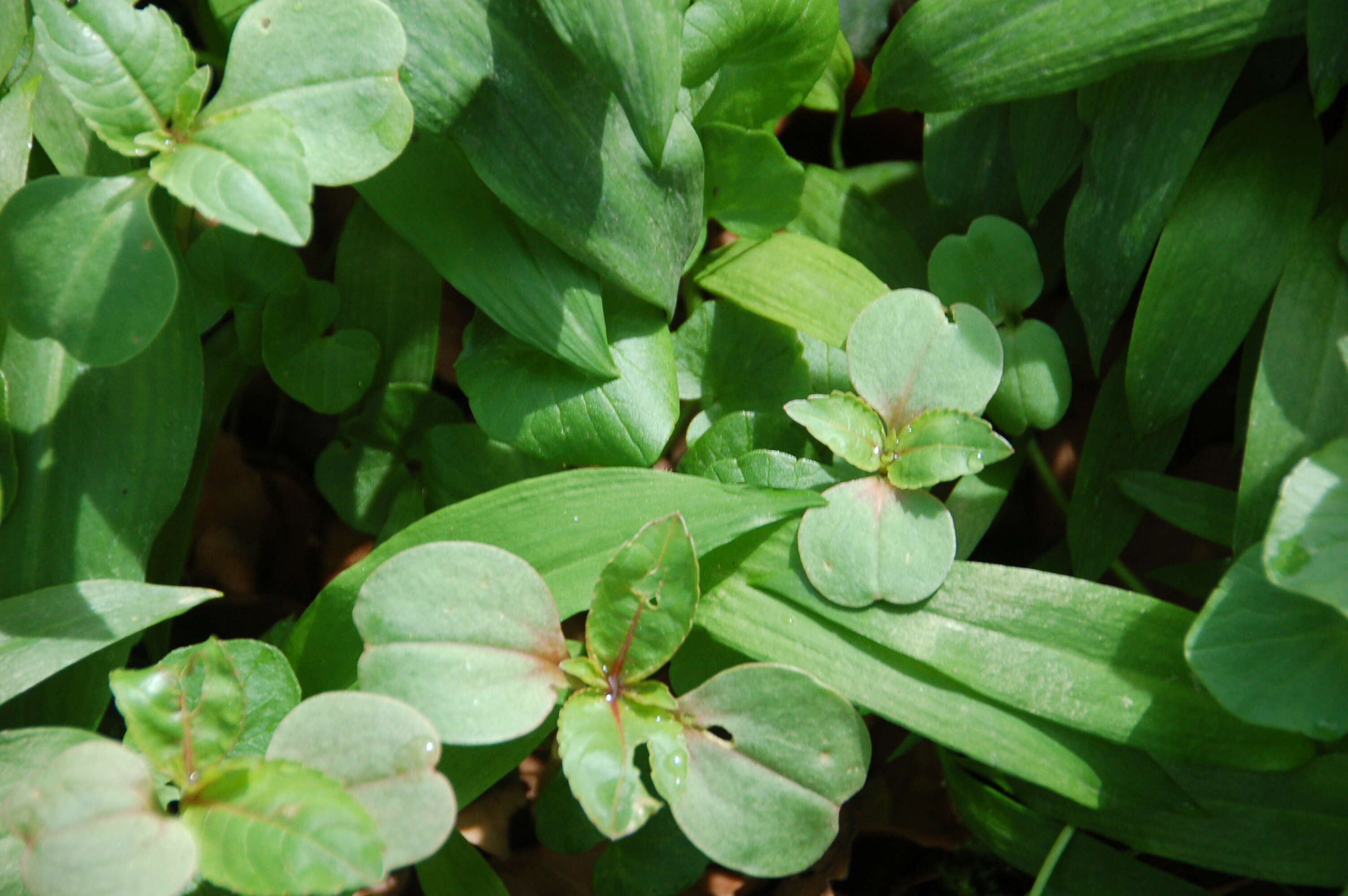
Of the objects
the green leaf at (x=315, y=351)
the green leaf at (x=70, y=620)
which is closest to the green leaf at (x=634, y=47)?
the green leaf at (x=315, y=351)

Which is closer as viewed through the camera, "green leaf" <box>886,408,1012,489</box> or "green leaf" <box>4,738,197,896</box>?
"green leaf" <box>4,738,197,896</box>

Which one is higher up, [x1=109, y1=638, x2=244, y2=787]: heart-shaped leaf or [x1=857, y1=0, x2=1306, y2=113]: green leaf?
[x1=857, y1=0, x2=1306, y2=113]: green leaf

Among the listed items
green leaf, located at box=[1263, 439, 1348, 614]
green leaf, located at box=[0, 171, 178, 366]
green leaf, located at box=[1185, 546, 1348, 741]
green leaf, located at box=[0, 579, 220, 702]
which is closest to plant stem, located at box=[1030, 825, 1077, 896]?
green leaf, located at box=[1185, 546, 1348, 741]

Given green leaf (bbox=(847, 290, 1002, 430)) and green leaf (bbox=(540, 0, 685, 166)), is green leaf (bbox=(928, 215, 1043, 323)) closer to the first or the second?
green leaf (bbox=(847, 290, 1002, 430))

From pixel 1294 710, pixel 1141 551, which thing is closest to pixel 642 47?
pixel 1294 710

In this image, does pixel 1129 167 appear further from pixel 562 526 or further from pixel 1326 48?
pixel 562 526

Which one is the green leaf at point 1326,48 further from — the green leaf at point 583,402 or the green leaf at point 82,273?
the green leaf at point 82,273

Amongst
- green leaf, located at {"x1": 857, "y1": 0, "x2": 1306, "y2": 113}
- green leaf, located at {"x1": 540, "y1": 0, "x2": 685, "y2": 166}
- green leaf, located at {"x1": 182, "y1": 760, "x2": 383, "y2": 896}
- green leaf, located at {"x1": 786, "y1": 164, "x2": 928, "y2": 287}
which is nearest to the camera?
green leaf, located at {"x1": 182, "y1": 760, "x2": 383, "y2": 896}
